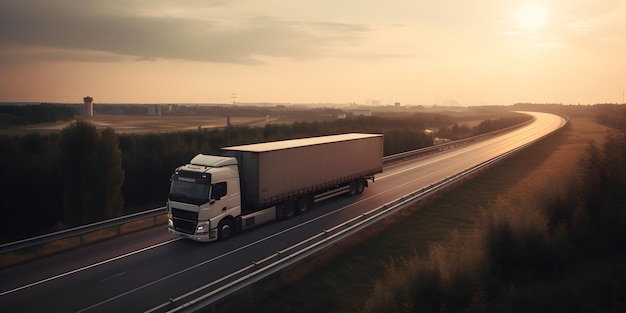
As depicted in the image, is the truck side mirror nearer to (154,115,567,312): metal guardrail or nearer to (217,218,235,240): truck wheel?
(217,218,235,240): truck wheel

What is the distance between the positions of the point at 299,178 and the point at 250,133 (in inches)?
1682

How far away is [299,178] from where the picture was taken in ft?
73.3

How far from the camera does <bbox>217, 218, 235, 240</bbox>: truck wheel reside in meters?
18.4

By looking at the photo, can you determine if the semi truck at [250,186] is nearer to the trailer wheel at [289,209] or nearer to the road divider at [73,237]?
the trailer wheel at [289,209]

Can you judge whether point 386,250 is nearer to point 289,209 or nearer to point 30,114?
point 289,209

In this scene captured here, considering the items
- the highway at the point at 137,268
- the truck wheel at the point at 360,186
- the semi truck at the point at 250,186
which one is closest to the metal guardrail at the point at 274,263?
the highway at the point at 137,268

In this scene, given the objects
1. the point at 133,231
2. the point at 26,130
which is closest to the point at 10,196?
the point at 133,231

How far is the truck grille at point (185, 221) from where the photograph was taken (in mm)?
17750

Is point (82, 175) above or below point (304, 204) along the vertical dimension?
above

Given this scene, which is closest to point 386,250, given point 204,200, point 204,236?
point 204,236

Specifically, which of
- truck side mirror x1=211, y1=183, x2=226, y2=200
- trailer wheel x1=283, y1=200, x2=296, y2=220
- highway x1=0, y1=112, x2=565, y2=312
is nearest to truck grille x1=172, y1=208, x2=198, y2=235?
highway x1=0, y1=112, x2=565, y2=312

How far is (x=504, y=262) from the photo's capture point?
14055mm

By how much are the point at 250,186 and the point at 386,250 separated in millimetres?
6766

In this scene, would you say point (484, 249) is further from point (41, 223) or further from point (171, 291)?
point (41, 223)
